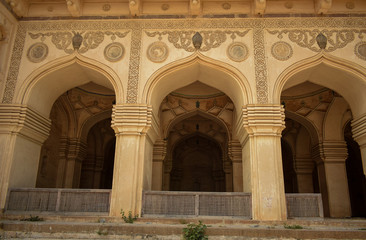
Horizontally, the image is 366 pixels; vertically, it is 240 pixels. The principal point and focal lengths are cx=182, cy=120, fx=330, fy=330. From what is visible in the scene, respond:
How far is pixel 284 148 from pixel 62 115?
9.42 m

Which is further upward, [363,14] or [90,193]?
[363,14]

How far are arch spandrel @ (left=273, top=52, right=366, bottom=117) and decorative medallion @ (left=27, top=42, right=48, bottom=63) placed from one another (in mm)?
5401

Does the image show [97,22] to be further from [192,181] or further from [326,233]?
[192,181]

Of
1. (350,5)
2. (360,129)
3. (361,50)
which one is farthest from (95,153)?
(350,5)

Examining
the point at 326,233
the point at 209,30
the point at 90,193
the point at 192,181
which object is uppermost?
the point at 209,30

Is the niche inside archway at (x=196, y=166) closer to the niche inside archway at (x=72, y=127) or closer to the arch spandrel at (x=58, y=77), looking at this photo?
the niche inside archway at (x=72, y=127)

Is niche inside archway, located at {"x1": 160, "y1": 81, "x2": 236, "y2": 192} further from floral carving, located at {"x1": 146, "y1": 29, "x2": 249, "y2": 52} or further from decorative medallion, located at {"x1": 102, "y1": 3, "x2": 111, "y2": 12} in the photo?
decorative medallion, located at {"x1": 102, "y1": 3, "x2": 111, "y2": 12}

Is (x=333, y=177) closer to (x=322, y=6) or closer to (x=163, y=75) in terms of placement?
(x=322, y=6)

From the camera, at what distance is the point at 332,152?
10.1m

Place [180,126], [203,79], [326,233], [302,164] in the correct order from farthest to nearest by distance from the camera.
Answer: [180,126]
[302,164]
[203,79]
[326,233]

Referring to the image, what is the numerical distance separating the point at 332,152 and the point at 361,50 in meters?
3.71

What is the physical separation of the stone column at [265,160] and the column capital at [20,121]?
4751mm

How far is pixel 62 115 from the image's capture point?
10875 mm

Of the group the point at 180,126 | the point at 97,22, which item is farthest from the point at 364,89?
the point at 180,126
